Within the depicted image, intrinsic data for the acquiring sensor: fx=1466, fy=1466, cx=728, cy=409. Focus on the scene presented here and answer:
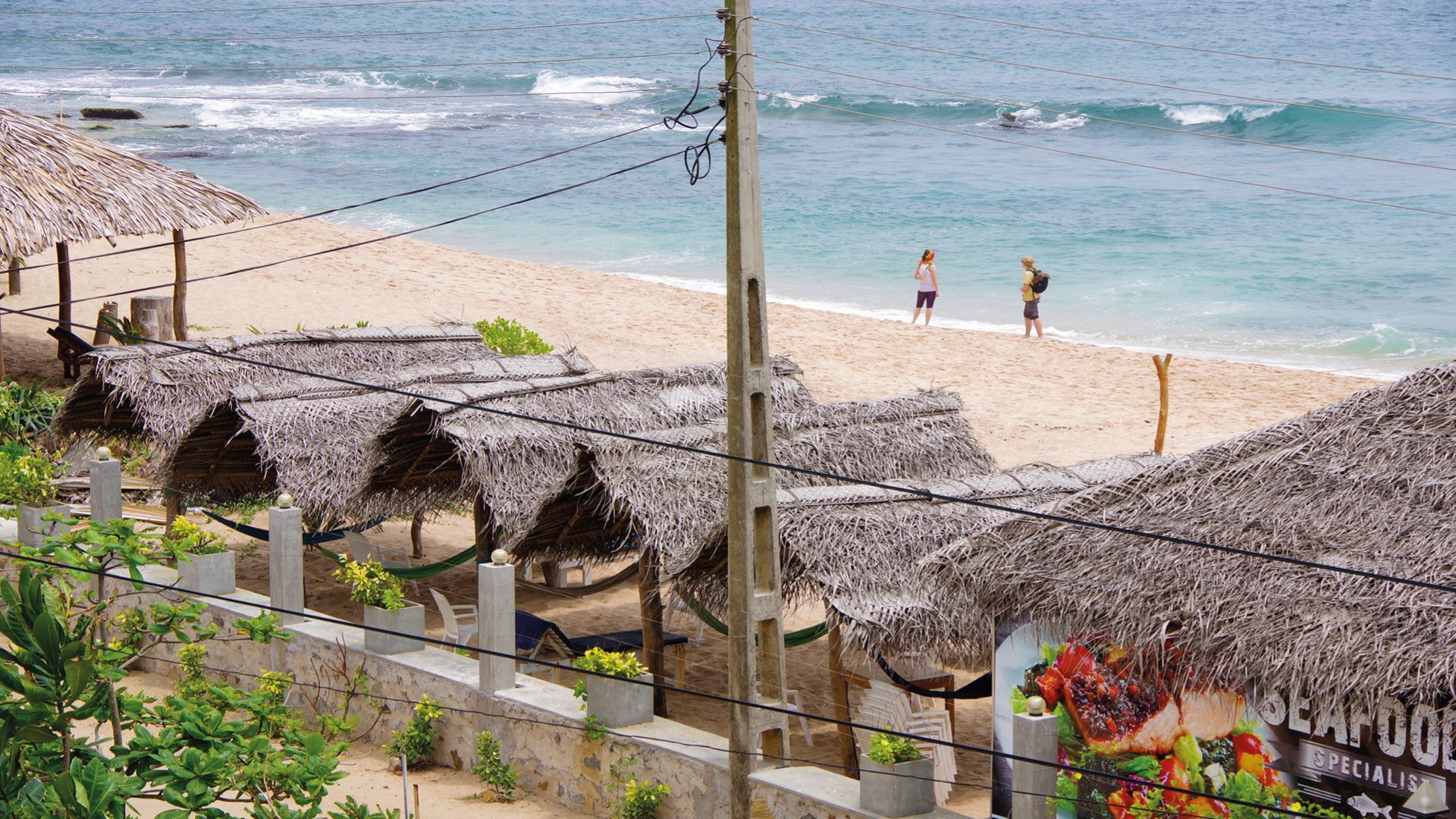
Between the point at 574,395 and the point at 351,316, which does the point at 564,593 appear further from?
the point at 351,316

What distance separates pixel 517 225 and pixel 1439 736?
92.9 feet

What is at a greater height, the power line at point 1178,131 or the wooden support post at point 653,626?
the power line at point 1178,131

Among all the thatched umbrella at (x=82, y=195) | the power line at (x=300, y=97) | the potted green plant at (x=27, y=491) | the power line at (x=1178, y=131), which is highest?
the power line at (x=300, y=97)

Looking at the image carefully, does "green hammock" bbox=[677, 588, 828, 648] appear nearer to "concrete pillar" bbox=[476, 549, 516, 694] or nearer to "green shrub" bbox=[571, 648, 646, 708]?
"green shrub" bbox=[571, 648, 646, 708]

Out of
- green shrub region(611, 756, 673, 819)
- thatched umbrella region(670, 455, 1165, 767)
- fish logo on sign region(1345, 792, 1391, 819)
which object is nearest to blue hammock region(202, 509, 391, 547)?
green shrub region(611, 756, 673, 819)

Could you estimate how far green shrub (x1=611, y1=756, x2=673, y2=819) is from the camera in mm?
7406

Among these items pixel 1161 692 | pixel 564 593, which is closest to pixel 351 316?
pixel 564 593

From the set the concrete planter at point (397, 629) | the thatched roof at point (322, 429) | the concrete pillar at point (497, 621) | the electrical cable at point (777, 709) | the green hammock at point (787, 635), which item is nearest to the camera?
the electrical cable at point (777, 709)

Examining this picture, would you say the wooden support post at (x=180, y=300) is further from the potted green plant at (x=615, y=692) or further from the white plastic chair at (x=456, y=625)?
the potted green plant at (x=615, y=692)

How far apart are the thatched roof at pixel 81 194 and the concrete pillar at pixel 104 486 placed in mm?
3352

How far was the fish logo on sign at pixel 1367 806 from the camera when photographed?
18.3 ft

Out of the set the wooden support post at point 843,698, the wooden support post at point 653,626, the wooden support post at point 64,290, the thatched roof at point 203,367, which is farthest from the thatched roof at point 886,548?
the wooden support post at point 64,290

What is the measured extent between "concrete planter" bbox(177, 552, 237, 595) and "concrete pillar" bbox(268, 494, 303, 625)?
416 mm

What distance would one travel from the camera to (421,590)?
1145 cm
